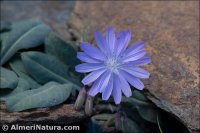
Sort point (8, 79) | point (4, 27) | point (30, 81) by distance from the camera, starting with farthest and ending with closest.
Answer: point (4, 27) < point (30, 81) < point (8, 79)

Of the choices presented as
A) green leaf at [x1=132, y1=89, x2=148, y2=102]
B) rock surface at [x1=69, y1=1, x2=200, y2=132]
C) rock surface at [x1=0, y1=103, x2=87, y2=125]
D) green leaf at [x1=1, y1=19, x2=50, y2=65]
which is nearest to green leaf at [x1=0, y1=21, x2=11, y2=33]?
green leaf at [x1=1, y1=19, x2=50, y2=65]

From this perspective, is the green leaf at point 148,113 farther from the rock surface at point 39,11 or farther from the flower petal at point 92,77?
the rock surface at point 39,11

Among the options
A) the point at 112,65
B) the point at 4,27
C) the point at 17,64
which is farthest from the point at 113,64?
the point at 4,27

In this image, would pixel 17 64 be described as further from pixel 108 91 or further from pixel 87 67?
pixel 108 91

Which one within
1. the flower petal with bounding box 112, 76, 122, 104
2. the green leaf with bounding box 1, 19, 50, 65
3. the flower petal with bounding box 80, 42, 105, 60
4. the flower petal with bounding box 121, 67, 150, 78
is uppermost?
the green leaf with bounding box 1, 19, 50, 65

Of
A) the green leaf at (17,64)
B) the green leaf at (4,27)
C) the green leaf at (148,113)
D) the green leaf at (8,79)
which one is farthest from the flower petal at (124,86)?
the green leaf at (4,27)

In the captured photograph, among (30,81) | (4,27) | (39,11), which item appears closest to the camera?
(30,81)

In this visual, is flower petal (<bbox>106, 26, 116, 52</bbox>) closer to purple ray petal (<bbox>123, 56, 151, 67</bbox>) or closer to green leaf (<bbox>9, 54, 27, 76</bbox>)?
purple ray petal (<bbox>123, 56, 151, 67</bbox>)
